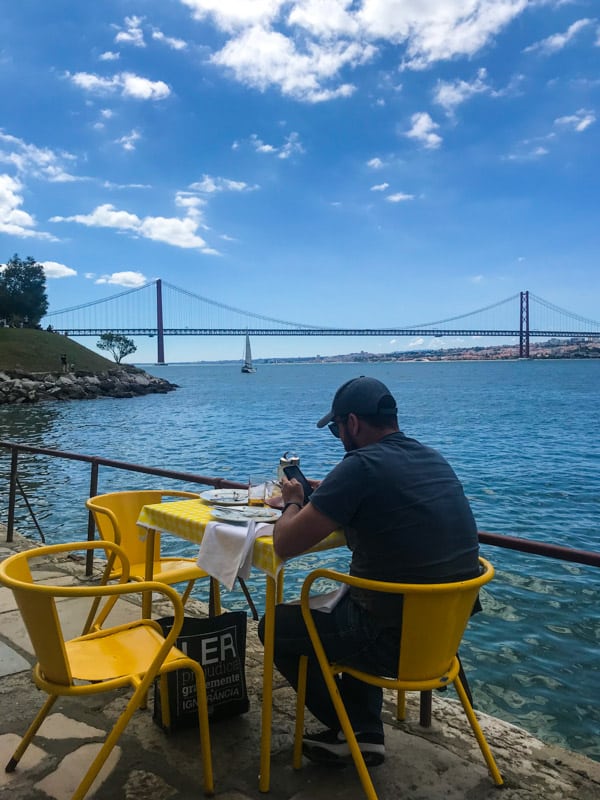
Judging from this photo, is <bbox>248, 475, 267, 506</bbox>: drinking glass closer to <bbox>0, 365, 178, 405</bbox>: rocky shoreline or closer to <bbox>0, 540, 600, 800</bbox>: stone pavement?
<bbox>0, 540, 600, 800</bbox>: stone pavement

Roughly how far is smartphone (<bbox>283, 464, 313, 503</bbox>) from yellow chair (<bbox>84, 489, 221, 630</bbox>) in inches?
34.9

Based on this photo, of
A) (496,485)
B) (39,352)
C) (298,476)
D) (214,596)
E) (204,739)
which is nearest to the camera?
(204,739)

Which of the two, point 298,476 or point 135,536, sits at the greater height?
point 298,476

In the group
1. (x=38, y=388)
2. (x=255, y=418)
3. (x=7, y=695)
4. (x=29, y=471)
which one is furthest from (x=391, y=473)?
(x=38, y=388)

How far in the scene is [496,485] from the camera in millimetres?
13508

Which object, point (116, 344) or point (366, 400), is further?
point (116, 344)

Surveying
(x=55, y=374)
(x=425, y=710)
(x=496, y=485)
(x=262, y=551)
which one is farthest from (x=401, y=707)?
(x=55, y=374)

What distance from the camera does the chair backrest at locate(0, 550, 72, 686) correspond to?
187cm

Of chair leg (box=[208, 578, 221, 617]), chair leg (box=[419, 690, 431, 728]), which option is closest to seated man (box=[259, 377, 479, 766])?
chair leg (box=[419, 690, 431, 728])

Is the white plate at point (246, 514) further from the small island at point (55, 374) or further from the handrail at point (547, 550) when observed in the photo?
the small island at point (55, 374)

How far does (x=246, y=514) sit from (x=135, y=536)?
115cm

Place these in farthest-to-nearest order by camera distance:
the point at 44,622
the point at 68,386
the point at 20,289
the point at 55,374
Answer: the point at 20,289, the point at 55,374, the point at 68,386, the point at 44,622

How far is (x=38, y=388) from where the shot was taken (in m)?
44.6

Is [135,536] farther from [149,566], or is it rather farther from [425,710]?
[425,710]
